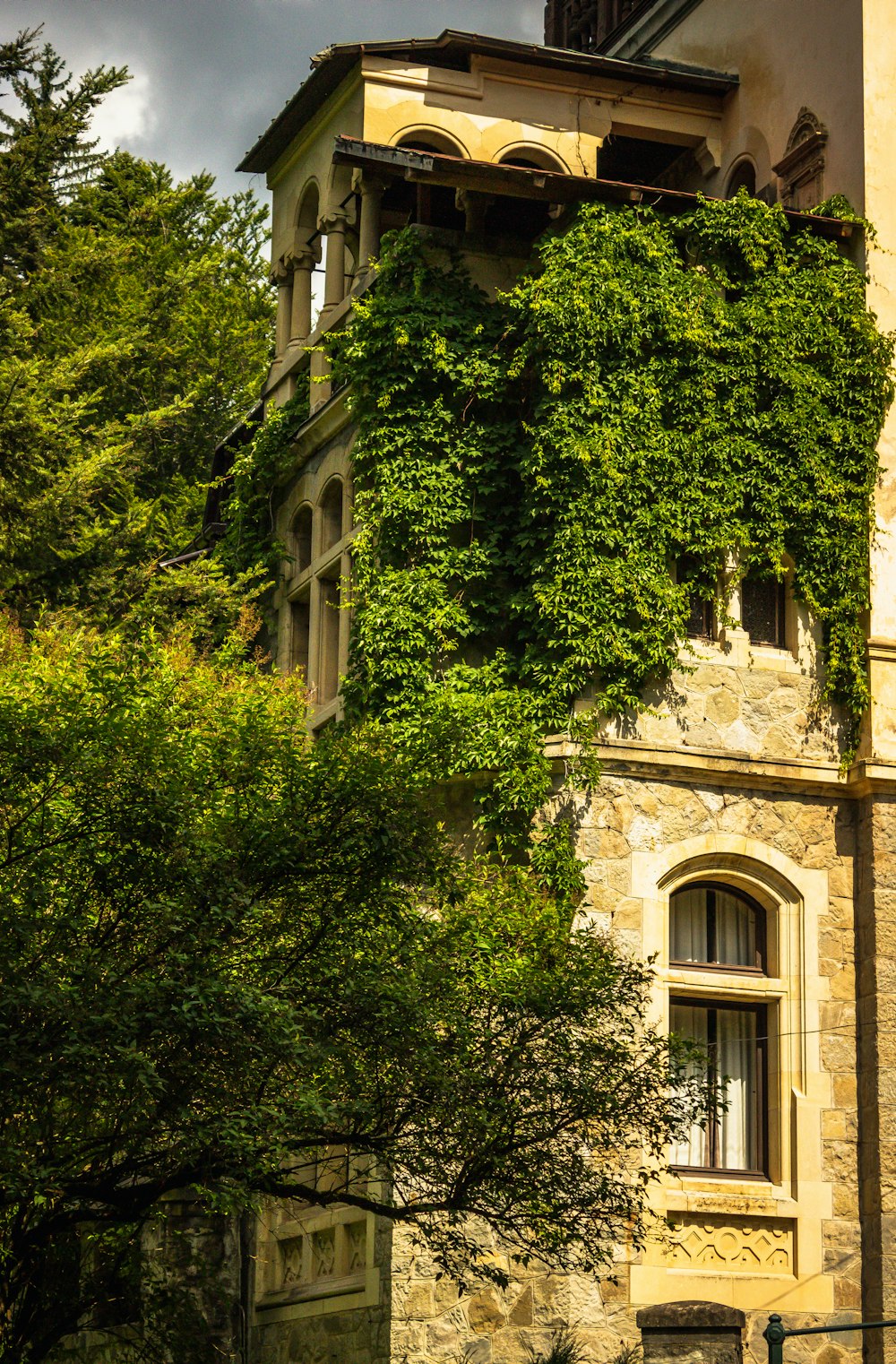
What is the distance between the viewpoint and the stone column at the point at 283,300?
29.7 m

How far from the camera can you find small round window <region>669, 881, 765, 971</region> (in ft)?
75.2

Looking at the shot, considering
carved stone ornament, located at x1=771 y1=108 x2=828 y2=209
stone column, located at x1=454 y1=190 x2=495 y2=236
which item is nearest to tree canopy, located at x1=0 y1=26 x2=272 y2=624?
stone column, located at x1=454 y1=190 x2=495 y2=236

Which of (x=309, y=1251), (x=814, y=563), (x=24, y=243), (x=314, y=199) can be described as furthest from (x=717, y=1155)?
(x=24, y=243)

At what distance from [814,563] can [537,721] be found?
3880 millimetres

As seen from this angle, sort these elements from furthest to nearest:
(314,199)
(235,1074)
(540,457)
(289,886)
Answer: (314,199)
(540,457)
(289,886)
(235,1074)

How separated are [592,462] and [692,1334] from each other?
922 centimetres

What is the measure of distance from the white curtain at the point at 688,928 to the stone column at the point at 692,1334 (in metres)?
3.73

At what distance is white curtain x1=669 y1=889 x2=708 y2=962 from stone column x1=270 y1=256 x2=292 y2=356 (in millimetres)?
10781

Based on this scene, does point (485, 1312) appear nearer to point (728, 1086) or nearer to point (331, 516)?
point (728, 1086)

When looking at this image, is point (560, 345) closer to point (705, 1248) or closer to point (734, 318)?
point (734, 318)

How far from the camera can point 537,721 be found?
73.2ft

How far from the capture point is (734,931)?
23172 mm

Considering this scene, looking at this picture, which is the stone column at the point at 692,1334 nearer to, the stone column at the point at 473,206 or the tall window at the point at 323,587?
the tall window at the point at 323,587

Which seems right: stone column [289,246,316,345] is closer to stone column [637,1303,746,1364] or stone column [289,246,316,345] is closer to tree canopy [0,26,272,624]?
tree canopy [0,26,272,624]
